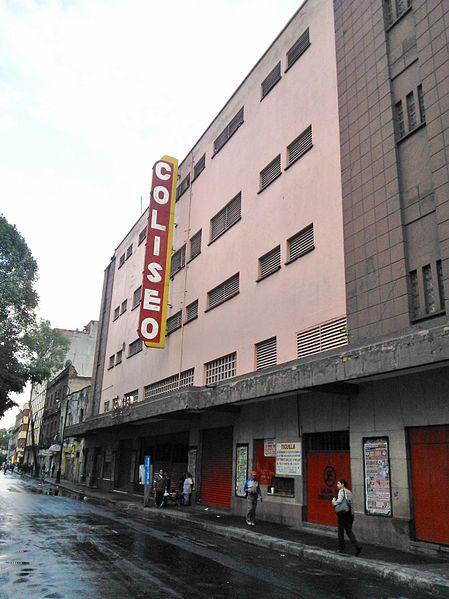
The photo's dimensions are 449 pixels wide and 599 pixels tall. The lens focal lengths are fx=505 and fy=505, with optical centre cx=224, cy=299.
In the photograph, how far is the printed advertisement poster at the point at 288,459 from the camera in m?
15.5

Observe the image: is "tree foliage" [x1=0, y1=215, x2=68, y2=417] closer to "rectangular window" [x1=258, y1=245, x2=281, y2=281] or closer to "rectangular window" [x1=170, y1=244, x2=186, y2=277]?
"rectangular window" [x1=170, y1=244, x2=186, y2=277]

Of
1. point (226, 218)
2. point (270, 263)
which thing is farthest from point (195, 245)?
point (270, 263)

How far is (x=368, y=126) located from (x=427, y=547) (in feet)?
36.1

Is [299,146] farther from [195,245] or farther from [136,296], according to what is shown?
[136,296]

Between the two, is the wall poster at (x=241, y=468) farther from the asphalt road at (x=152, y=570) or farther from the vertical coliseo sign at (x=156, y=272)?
the vertical coliseo sign at (x=156, y=272)

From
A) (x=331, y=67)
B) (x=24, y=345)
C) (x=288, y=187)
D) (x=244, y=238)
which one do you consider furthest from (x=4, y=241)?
(x=331, y=67)

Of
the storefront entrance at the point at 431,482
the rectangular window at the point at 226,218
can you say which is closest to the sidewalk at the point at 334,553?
the storefront entrance at the point at 431,482

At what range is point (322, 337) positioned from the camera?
15.2 metres

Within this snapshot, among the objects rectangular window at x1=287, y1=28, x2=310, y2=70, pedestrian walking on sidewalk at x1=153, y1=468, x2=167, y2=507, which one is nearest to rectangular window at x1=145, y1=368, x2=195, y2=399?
pedestrian walking on sidewalk at x1=153, y1=468, x2=167, y2=507

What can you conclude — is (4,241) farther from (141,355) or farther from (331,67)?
(331,67)

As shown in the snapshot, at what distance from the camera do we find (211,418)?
70.5 feet

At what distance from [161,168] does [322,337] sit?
53.0 feet

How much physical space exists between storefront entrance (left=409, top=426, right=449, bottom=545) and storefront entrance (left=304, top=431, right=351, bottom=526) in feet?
Result: 8.74

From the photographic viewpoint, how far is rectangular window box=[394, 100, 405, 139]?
533 inches
